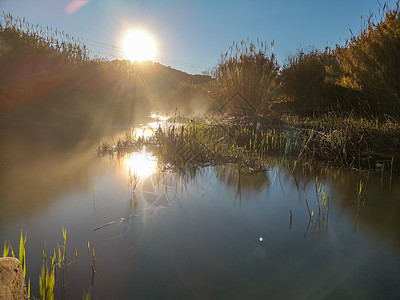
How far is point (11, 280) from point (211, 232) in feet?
4.15

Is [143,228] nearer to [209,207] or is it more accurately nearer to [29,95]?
[209,207]

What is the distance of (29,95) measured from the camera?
27.7 feet

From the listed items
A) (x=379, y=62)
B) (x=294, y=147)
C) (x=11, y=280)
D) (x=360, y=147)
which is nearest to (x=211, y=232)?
(x=11, y=280)

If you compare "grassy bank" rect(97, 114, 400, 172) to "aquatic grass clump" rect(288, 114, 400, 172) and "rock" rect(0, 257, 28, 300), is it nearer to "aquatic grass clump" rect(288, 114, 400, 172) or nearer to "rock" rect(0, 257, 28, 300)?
"aquatic grass clump" rect(288, 114, 400, 172)

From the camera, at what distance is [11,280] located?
868mm

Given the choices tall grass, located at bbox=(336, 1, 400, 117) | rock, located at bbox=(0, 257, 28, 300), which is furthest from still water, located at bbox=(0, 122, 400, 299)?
tall grass, located at bbox=(336, 1, 400, 117)

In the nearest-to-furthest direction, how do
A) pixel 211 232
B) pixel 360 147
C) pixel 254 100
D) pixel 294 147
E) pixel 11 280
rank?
pixel 11 280 → pixel 211 232 → pixel 360 147 → pixel 294 147 → pixel 254 100

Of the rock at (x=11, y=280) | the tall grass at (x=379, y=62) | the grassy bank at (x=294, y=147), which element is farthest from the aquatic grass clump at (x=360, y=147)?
the rock at (x=11, y=280)

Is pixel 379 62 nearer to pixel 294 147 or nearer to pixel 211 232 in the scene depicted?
pixel 294 147

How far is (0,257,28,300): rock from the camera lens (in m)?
0.81

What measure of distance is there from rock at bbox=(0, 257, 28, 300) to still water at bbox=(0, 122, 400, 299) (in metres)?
0.41

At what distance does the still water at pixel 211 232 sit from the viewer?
4.51ft

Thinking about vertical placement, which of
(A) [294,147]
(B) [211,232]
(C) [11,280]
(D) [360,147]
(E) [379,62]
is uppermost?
(E) [379,62]

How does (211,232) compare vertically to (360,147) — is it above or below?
below
